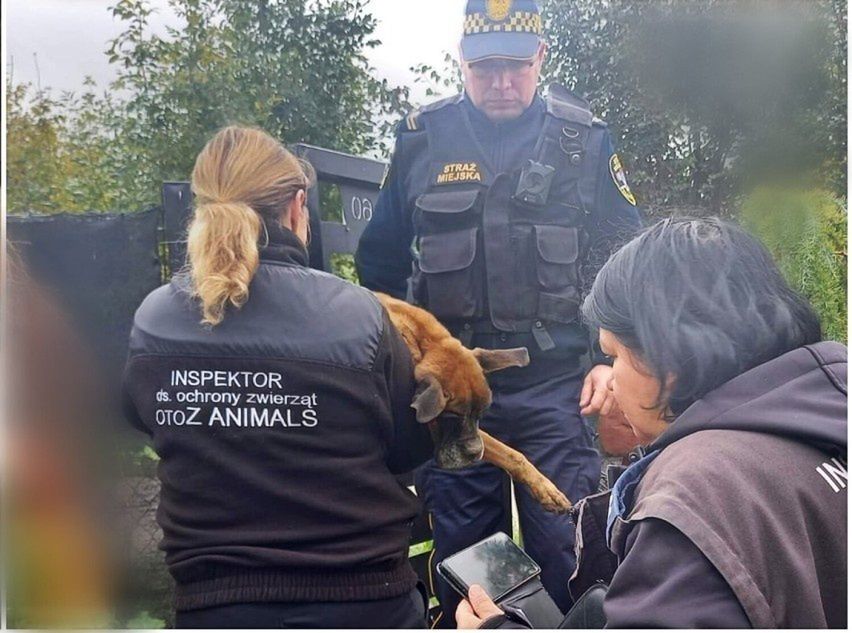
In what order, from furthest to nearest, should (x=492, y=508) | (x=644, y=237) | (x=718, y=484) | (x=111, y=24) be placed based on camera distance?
(x=492, y=508)
(x=111, y=24)
(x=644, y=237)
(x=718, y=484)

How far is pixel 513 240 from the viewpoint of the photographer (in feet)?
6.26

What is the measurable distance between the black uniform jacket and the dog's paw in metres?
0.53

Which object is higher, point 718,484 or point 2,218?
point 2,218

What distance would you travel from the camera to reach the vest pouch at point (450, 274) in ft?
6.32

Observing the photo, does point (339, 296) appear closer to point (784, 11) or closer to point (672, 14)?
point (672, 14)

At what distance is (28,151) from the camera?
5.97 ft

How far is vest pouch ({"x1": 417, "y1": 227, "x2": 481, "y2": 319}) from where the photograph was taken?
1.93 m

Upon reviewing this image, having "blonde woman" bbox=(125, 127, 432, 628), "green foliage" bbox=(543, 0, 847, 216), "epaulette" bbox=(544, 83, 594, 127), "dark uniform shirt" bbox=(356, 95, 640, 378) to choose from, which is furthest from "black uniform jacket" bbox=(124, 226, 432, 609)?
"green foliage" bbox=(543, 0, 847, 216)

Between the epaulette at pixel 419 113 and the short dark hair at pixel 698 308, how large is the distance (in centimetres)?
78

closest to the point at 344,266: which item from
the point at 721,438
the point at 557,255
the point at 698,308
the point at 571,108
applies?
the point at 557,255

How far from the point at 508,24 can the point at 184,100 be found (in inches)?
31.2

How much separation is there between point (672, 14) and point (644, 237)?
828 mm

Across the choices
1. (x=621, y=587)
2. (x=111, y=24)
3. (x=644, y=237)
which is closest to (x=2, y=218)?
(x=111, y=24)

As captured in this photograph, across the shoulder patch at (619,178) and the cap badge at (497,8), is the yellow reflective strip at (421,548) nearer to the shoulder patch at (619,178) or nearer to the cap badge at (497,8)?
the shoulder patch at (619,178)
